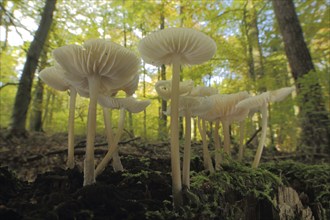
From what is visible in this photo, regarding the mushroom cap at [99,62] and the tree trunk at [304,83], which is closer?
the mushroom cap at [99,62]

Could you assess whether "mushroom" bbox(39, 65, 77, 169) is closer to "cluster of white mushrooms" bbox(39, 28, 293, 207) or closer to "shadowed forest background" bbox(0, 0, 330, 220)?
"cluster of white mushrooms" bbox(39, 28, 293, 207)

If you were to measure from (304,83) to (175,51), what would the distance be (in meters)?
A: 3.19

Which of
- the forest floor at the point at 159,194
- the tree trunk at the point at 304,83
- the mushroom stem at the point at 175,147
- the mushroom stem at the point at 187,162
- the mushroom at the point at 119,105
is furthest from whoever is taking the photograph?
the tree trunk at the point at 304,83

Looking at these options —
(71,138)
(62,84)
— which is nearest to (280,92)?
(71,138)

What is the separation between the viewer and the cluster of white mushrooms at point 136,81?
1.76 metres

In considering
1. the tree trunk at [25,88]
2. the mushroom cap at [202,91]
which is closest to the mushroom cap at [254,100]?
the mushroom cap at [202,91]

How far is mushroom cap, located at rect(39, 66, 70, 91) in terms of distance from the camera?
7.07 feet

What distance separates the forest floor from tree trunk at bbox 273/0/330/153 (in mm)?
1791

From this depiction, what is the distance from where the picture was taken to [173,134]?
1804mm

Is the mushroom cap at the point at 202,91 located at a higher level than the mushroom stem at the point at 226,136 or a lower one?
higher

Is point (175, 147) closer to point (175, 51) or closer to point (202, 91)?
point (175, 51)

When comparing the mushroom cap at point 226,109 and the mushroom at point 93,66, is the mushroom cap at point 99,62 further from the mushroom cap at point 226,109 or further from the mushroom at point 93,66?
the mushroom cap at point 226,109

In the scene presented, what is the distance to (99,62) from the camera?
1.91 metres

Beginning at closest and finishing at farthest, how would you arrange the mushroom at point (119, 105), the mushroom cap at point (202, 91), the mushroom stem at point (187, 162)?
1. the mushroom stem at point (187, 162)
2. the mushroom at point (119, 105)
3. the mushroom cap at point (202, 91)
